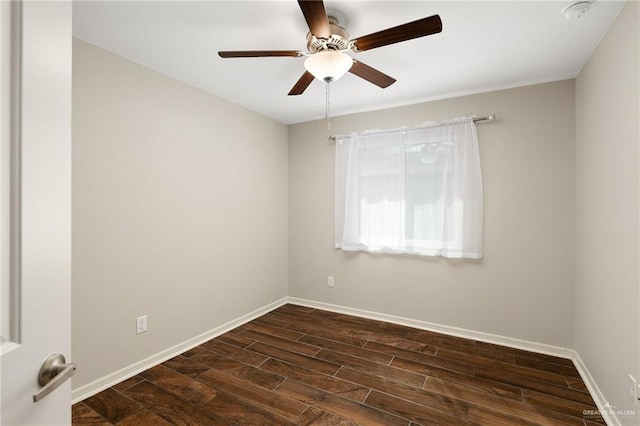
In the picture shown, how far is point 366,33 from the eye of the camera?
1.98 m

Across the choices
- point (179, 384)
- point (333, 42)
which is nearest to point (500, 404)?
point (179, 384)

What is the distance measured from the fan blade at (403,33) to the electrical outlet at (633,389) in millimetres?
2020

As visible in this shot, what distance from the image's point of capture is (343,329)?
3.18 meters

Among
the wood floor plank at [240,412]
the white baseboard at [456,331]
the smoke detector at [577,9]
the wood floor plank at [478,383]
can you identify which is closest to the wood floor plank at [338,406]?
the wood floor plank at [240,412]

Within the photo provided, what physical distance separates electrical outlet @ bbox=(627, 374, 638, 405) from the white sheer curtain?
142 cm

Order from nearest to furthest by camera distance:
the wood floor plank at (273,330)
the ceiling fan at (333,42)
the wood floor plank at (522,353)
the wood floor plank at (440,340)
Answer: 1. the ceiling fan at (333,42)
2. the wood floor plank at (522,353)
3. the wood floor plank at (440,340)
4. the wood floor plank at (273,330)

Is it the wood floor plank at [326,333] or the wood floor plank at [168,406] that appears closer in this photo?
the wood floor plank at [168,406]

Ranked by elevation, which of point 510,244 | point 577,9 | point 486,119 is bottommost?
point 510,244

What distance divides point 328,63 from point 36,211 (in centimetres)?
161

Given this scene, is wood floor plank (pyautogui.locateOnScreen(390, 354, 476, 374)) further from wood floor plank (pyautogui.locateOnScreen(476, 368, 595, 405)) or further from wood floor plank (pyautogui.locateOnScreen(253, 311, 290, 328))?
wood floor plank (pyautogui.locateOnScreen(253, 311, 290, 328))

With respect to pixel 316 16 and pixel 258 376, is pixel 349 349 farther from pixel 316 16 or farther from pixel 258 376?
pixel 316 16

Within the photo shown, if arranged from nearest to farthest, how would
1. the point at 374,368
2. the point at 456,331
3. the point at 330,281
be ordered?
the point at 374,368 → the point at 456,331 → the point at 330,281

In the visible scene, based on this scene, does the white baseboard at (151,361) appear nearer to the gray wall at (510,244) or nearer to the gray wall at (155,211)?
the gray wall at (155,211)

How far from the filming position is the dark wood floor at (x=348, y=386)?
6.07ft
